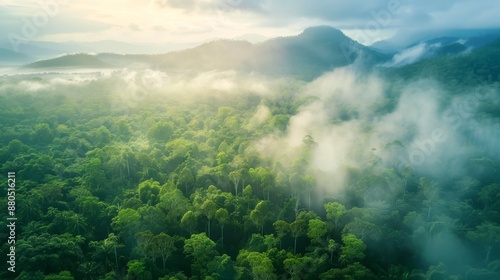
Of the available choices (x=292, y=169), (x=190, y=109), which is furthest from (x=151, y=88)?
(x=292, y=169)

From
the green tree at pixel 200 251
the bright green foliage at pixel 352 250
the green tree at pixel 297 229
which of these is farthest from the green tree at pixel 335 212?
the green tree at pixel 200 251

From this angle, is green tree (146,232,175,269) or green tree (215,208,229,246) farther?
green tree (215,208,229,246)

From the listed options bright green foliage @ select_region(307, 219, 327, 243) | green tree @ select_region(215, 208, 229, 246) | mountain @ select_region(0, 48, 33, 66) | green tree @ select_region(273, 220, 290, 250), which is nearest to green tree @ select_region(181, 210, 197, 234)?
green tree @ select_region(215, 208, 229, 246)

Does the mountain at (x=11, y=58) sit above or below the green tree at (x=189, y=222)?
above

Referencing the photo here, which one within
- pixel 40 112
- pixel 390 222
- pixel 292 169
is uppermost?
pixel 40 112

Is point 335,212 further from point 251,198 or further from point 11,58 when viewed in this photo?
point 11,58

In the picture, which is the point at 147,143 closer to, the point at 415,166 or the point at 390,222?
the point at 390,222

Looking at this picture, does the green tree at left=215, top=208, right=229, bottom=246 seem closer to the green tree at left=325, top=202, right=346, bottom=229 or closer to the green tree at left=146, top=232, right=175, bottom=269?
the green tree at left=146, top=232, right=175, bottom=269

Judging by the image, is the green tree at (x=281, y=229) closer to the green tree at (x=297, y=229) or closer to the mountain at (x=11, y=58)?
the green tree at (x=297, y=229)
